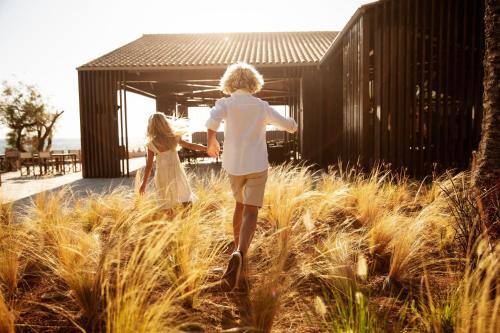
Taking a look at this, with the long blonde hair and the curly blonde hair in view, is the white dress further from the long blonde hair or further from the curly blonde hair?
the curly blonde hair

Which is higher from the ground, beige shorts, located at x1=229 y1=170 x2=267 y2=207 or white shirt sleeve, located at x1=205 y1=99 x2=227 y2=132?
white shirt sleeve, located at x1=205 y1=99 x2=227 y2=132

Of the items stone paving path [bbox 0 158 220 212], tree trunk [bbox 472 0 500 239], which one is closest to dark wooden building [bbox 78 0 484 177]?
stone paving path [bbox 0 158 220 212]

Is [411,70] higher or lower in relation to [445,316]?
higher

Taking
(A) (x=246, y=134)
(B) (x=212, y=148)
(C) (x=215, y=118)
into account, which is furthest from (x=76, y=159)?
(A) (x=246, y=134)

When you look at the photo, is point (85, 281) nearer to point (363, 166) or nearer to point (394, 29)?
point (363, 166)

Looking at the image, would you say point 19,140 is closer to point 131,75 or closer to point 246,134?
point 131,75

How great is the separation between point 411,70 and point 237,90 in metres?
5.59

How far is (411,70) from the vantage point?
6.93 meters

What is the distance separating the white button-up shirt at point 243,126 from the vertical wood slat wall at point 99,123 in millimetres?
9116

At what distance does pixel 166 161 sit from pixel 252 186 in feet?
4.94

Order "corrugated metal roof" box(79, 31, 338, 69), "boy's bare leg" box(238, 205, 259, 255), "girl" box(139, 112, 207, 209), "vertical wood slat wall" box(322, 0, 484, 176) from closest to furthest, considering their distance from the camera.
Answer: "boy's bare leg" box(238, 205, 259, 255) → "girl" box(139, 112, 207, 209) → "vertical wood slat wall" box(322, 0, 484, 176) → "corrugated metal roof" box(79, 31, 338, 69)

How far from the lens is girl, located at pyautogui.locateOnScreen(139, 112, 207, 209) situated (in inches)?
148

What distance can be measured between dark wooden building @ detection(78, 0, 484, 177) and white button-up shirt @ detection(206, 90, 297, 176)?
4.42 meters

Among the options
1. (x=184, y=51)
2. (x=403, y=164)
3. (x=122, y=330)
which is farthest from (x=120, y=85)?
(x=122, y=330)
